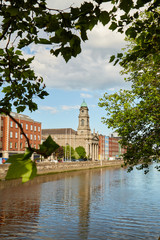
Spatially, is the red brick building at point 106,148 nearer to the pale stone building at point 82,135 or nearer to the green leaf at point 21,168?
the pale stone building at point 82,135

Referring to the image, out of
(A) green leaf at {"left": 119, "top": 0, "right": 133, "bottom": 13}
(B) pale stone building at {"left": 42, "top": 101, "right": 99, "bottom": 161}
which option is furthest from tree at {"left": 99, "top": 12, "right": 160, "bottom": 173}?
(B) pale stone building at {"left": 42, "top": 101, "right": 99, "bottom": 161}

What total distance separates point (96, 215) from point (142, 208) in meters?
5.46

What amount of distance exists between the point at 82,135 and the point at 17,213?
138m

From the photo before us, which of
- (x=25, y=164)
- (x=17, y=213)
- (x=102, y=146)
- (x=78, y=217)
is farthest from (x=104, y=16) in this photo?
(x=102, y=146)

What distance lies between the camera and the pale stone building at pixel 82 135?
514ft

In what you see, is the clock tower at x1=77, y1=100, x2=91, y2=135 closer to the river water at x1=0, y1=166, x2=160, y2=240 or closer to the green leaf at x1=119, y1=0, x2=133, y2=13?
the river water at x1=0, y1=166, x2=160, y2=240

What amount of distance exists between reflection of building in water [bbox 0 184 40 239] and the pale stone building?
12147 cm

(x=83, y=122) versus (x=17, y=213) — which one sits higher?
(x=83, y=122)

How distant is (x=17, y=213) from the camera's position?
77.8ft

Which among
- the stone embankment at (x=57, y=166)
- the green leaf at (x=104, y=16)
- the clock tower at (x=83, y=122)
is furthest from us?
the clock tower at (x=83, y=122)

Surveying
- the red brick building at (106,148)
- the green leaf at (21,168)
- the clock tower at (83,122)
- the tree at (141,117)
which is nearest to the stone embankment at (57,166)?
the tree at (141,117)

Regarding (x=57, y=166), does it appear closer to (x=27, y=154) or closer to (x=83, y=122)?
(x=27, y=154)

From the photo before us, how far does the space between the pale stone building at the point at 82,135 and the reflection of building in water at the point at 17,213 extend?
399 ft

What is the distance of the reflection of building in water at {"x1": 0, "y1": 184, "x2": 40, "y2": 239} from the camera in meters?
18.4
